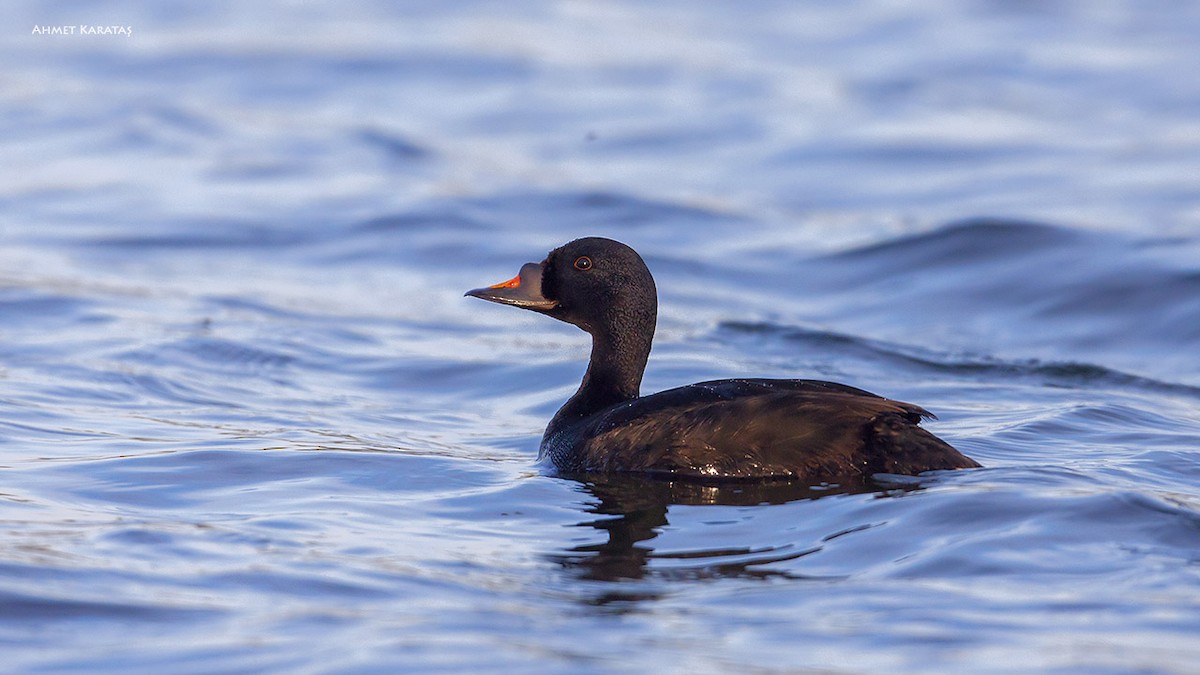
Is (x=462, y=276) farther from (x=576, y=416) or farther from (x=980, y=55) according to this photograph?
(x=980, y=55)

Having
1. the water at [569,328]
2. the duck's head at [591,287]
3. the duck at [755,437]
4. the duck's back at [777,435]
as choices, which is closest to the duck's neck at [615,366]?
the duck's head at [591,287]

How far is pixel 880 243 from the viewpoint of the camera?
1501 centimetres

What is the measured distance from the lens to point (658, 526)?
22.4ft

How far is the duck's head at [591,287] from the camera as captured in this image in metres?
8.53

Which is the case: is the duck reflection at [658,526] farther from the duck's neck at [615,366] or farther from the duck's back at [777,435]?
the duck's neck at [615,366]

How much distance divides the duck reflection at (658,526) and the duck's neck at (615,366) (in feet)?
3.21

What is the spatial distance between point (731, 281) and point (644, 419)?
6.83 m

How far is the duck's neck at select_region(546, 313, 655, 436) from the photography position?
28.2ft

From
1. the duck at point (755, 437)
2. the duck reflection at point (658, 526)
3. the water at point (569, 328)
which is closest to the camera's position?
the water at point (569, 328)

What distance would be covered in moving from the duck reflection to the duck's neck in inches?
38.5

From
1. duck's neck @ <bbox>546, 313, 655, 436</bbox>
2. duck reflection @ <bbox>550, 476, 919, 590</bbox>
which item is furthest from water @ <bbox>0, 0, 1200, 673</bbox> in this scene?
duck's neck @ <bbox>546, 313, 655, 436</bbox>

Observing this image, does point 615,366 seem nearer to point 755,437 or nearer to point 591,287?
point 591,287

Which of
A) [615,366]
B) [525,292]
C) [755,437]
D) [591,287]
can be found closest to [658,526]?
[755,437]

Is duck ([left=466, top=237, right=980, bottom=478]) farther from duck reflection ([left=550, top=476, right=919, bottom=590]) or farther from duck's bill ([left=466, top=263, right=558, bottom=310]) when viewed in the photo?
duck's bill ([left=466, top=263, right=558, bottom=310])
